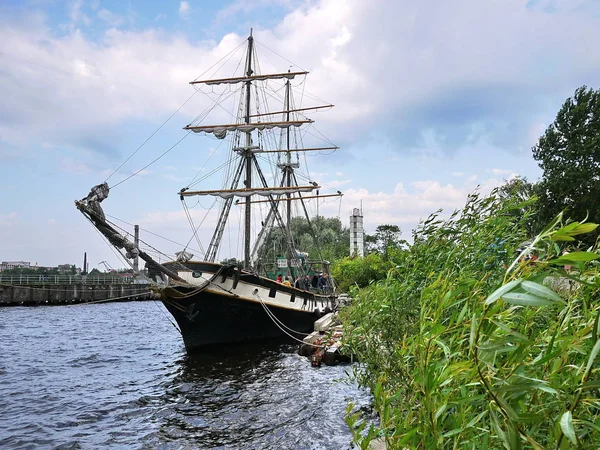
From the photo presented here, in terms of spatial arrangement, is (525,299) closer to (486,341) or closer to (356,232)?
(486,341)

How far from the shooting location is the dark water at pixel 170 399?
8805 millimetres

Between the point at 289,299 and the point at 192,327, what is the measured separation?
5677mm

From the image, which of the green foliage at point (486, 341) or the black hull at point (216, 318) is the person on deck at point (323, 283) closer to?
the black hull at point (216, 318)

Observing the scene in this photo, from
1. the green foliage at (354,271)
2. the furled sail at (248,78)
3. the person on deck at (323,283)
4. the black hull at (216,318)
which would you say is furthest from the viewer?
the green foliage at (354,271)

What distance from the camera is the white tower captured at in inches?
1861

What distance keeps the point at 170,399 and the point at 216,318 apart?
7439 millimetres

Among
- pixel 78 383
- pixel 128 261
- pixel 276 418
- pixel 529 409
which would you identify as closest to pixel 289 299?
pixel 128 261

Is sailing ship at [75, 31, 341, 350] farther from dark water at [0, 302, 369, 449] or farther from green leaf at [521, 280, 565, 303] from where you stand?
green leaf at [521, 280, 565, 303]

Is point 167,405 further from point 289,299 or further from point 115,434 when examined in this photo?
point 289,299

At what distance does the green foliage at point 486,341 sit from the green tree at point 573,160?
2805 centimetres

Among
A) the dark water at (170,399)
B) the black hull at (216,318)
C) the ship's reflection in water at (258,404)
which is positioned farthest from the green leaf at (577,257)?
the black hull at (216,318)

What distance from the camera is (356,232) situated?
162 ft

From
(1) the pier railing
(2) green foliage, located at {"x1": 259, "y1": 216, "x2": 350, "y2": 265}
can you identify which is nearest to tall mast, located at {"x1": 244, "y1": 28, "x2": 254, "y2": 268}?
(1) the pier railing

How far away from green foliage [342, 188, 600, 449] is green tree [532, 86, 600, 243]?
28047 mm
